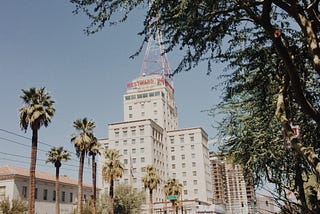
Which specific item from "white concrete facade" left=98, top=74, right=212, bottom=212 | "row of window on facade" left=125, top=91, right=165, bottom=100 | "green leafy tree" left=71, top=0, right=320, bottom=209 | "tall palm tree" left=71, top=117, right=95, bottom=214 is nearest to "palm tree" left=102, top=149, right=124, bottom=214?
"tall palm tree" left=71, top=117, right=95, bottom=214

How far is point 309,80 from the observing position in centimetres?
1072

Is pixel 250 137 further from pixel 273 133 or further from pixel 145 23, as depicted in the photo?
pixel 145 23

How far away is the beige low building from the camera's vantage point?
4684cm

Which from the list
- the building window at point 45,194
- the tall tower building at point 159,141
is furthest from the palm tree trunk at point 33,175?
the tall tower building at point 159,141

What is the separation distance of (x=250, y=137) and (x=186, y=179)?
103m

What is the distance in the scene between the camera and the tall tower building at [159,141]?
343ft

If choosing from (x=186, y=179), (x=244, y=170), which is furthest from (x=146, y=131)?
(x=244, y=170)

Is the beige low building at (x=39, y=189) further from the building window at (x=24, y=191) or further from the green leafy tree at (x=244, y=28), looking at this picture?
the green leafy tree at (x=244, y=28)

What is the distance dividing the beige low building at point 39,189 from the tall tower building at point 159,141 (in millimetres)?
42860

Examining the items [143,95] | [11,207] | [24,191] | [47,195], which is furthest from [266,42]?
[143,95]

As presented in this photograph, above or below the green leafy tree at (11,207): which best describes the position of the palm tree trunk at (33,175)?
above

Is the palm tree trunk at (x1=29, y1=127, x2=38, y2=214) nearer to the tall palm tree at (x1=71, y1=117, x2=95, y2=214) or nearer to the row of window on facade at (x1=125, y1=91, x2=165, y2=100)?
the tall palm tree at (x1=71, y1=117, x2=95, y2=214)

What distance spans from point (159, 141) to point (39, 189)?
63.8 meters

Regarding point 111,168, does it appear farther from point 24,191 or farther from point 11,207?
point 11,207
